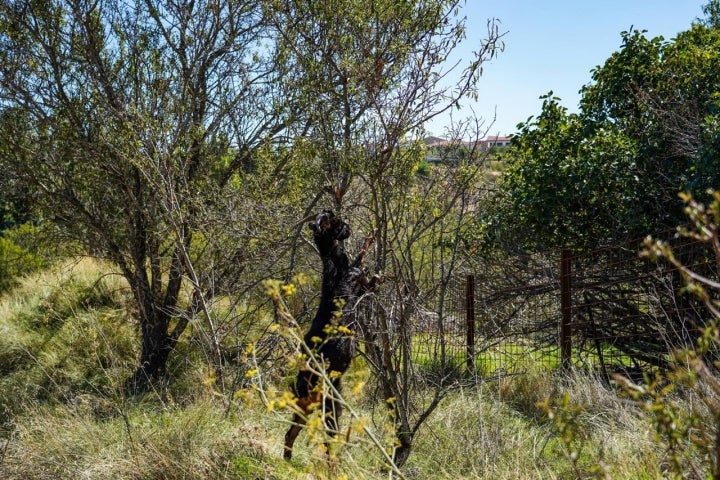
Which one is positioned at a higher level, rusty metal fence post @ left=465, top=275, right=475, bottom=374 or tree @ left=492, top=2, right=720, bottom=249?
tree @ left=492, top=2, right=720, bottom=249

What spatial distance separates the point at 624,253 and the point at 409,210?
4.39m

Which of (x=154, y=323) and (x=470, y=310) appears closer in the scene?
(x=470, y=310)

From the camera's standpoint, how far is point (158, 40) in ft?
27.9

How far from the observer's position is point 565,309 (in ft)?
25.6

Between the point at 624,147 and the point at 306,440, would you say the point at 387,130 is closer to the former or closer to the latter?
the point at 306,440

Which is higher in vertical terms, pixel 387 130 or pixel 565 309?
pixel 387 130

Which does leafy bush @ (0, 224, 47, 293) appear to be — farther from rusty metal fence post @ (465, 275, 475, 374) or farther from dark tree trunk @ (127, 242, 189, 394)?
rusty metal fence post @ (465, 275, 475, 374)

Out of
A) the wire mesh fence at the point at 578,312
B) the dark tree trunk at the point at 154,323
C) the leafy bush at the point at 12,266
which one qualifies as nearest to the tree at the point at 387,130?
the wire mesh fence at the point at 578,312

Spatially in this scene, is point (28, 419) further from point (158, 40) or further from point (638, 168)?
point (638, 168)

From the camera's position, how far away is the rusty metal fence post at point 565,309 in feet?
25.1

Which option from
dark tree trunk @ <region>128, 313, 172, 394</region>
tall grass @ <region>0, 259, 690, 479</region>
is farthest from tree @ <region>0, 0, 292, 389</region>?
tall grass @ <region>0, 259, 690, 479</region>

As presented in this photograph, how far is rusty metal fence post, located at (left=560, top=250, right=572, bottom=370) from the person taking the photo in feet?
25.1

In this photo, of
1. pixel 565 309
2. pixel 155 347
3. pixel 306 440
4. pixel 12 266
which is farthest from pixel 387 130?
pixel 12 266

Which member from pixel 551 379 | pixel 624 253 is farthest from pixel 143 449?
pixel 624 253
